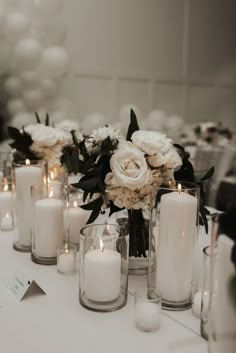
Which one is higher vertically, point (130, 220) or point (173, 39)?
point (173, 39)

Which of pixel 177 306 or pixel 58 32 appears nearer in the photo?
pixel 177 306

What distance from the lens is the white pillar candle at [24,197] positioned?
129 centimetres

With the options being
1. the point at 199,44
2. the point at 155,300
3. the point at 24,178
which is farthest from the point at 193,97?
the point at 155,300

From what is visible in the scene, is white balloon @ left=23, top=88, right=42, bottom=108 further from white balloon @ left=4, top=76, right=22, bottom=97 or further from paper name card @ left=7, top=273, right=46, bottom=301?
paper name card @ left=7, top=273, right=46, bottom=301

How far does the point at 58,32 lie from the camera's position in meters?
4.10

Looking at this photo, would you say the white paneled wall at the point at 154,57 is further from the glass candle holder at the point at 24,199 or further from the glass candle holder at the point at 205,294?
the glass candle holder at the point at 205,294

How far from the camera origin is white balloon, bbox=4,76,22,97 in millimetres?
3932

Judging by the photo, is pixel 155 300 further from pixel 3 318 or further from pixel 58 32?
pixel 58 32

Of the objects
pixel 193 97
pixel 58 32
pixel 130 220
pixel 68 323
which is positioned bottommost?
pixel 68 323

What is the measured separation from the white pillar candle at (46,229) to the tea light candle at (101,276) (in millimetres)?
273

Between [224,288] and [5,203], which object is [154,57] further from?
[224,288]

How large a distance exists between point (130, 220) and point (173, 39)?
516 cm

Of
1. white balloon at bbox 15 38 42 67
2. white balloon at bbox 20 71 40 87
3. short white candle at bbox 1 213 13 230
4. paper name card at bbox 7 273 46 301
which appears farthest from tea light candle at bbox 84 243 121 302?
white balloon at bbox 20 71 40 87

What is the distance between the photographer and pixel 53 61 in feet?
12.8
